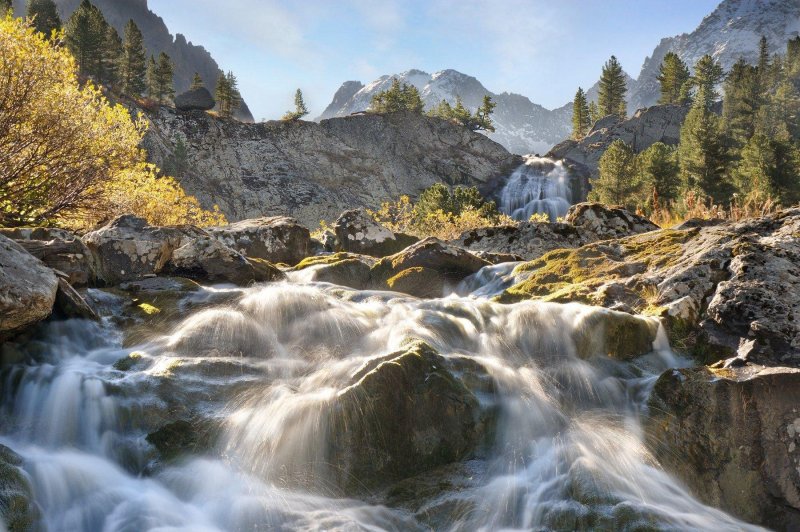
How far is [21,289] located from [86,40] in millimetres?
59351

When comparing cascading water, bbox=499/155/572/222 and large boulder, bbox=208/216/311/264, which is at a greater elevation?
cascading water, bbox=499/155/572/222

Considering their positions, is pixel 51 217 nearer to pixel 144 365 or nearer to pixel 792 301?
pixel 144 365

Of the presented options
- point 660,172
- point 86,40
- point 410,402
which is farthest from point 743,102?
point 86,40

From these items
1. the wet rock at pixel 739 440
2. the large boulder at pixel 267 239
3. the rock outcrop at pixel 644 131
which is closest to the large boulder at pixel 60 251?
the large boulder at pixel 267 239

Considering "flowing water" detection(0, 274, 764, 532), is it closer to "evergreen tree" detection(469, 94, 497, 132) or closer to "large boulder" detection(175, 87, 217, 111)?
"large boulder" detection(175, 87, 217, 111)

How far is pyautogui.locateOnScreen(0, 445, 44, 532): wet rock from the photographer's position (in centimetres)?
306

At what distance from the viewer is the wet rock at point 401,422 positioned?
396cm

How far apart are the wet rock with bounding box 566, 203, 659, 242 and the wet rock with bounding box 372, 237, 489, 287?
3.64 metres

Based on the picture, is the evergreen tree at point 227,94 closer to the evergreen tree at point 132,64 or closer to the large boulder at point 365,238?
the evergreen tree at point 132,64

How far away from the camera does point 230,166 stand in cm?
5072

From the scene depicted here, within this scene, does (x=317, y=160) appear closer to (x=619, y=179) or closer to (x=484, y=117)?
(x=484, y=117)

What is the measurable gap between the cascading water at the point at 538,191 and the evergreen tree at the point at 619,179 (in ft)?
24.9

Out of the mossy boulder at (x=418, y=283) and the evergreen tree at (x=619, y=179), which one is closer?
the mossy boulder at (x=418, y=283)

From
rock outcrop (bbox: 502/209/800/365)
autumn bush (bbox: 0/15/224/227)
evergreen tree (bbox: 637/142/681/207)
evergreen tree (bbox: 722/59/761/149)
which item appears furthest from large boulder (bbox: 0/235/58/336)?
evergreen tree (bbox: 722/59/761/149)
